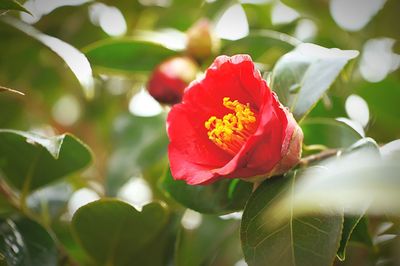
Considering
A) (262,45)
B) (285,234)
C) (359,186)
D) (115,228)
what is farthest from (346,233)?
(262,45)

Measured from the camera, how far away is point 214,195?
93cm

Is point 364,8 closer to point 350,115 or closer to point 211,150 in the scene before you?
point 350,115

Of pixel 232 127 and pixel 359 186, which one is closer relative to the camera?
pixel 359 186

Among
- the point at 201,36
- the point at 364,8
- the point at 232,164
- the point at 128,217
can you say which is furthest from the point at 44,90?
the point at 232,164

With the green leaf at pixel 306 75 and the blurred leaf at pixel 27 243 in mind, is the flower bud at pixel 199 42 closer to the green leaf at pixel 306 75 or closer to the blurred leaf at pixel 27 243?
the green leaf at pixel 306 75

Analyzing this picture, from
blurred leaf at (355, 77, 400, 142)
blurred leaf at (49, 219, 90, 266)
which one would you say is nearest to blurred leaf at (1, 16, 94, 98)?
blurred leaf at (49, 219, 90, 266)

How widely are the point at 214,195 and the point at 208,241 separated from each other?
30cm

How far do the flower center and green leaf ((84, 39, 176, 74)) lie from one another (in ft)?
1.46

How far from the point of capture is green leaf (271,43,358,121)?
0.88m

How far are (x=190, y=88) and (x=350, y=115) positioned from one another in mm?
571

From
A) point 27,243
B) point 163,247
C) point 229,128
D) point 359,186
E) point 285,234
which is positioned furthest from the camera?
point 163,247

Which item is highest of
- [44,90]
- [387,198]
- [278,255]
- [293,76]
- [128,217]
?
[387,198]

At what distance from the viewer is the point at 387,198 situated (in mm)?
456

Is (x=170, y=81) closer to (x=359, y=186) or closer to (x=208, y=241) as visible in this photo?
(x=208, y=241)
